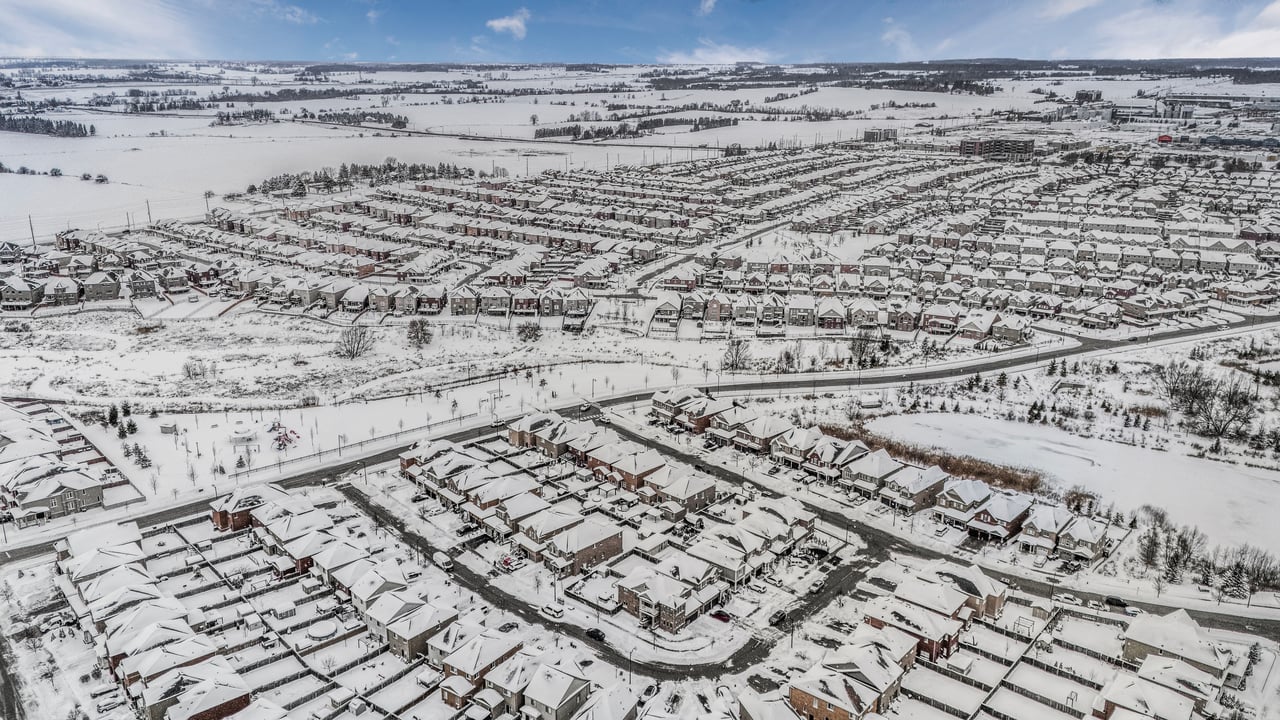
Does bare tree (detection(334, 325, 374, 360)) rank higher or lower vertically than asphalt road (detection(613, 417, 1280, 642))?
higher

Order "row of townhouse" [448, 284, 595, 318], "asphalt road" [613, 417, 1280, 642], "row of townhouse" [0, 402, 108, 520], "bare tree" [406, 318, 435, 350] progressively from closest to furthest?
"asphalt road" [613, 417, 1280, 642] → "row of townhouse" [0, 402, 108, 520] → "bare tree" [406, 318, 435, 350] → "row of townhouse" [448, 284, 595, 318]

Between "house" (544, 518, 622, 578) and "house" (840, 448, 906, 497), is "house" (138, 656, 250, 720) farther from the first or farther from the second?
"house" (840, 448, 906, 497)

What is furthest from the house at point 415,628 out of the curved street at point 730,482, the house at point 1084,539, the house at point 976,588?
the house at point 1084,539

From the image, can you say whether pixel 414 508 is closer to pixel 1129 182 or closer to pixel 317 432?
pixel 317 432

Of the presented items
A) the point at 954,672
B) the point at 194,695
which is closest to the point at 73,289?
the point at 194,695

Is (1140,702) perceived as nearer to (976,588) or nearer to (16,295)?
(976,588)

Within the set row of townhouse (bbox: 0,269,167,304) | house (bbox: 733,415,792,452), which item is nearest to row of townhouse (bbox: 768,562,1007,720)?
house (bbox: 733,415,792,452)
